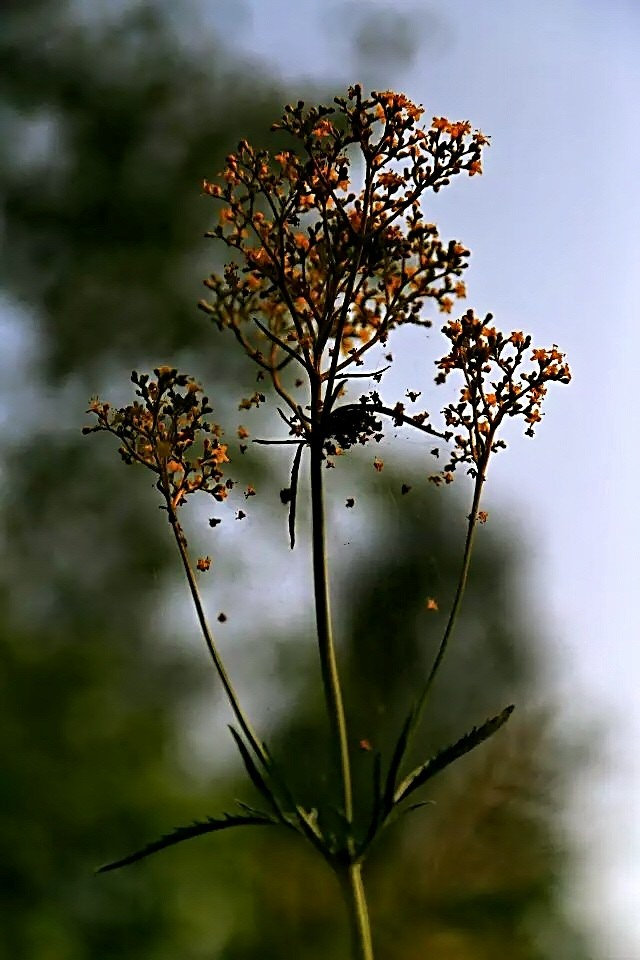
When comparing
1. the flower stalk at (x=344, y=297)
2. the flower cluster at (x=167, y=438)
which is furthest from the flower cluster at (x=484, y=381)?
the flower cluster at (x=167, y=438)

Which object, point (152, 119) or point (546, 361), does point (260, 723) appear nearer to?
point (546, 361)

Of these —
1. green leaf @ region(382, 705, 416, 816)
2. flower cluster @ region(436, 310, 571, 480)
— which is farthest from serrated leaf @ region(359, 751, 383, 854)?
flower cluster @ region(436, 310, 571, 480)

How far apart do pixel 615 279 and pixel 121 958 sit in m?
0.58

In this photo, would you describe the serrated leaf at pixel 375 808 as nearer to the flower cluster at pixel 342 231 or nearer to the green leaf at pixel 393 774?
the green leaf at pixel 393 774

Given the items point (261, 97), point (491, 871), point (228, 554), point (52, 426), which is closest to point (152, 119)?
point (261, 97)

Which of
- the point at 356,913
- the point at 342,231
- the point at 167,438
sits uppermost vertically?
the point at 342,231

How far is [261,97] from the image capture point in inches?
31.9

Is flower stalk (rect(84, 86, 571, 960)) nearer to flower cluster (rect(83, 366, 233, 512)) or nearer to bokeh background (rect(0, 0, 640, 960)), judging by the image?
flower cluster (rect(83, 366, 233, 512))

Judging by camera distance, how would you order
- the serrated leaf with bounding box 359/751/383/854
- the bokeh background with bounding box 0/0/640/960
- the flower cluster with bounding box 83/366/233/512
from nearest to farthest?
the serrated leaf with bounding box 359/751/383/854 → the flower cluster with bounding box 83/366/233/512 → the bokeh background with bounding box 0/0/640/960

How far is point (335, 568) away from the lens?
0.64m

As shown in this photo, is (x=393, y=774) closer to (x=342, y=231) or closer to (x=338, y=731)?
(x=338, y=731)

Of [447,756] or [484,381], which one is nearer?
[447,756]

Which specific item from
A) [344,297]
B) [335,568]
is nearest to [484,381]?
A: [344,297]

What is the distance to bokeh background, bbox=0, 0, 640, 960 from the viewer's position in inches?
24.4
